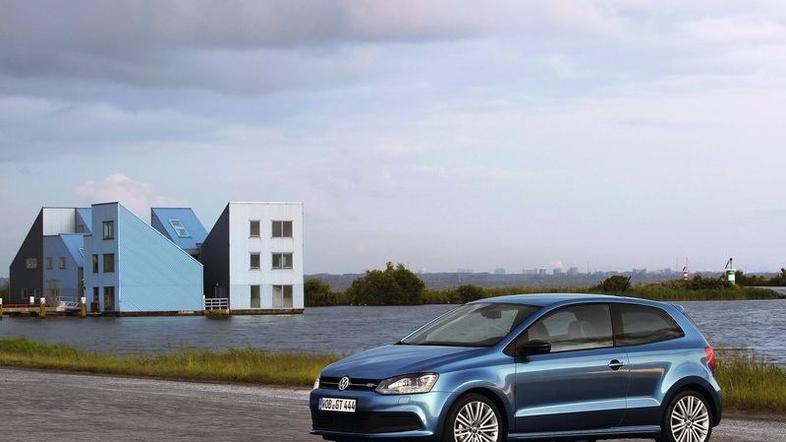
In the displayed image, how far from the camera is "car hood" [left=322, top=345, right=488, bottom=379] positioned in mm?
12914

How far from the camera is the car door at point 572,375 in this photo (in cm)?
1333

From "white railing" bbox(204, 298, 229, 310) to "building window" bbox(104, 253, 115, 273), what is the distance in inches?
307

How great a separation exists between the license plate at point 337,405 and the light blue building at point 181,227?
312 feet

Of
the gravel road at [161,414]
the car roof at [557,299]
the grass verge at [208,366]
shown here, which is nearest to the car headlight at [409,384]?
the car roof at [557,299]

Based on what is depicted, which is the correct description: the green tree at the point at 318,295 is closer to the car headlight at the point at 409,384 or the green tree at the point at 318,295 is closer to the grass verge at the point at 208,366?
the grass verge at the point at 208,366

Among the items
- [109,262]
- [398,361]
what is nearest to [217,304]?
[109,262]

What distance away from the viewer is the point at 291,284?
337 feet

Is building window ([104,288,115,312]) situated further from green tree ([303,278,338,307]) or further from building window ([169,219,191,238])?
green tree ([303,278,338,307])

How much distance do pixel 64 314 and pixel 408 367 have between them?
9642 cm

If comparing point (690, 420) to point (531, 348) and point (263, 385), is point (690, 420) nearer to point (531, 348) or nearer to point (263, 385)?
point (531, 348)

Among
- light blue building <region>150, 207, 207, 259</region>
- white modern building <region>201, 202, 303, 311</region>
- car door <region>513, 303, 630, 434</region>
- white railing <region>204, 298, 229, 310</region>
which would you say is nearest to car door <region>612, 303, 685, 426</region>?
car door <region>513, 303, 630, 434</region>

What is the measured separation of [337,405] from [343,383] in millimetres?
230

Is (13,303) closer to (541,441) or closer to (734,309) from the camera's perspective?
(734,309)

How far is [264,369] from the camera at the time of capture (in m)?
30.1
